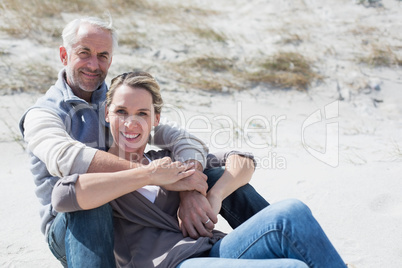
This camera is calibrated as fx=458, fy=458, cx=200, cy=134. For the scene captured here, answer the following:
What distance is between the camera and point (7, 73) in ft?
19.3

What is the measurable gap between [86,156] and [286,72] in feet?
16.5

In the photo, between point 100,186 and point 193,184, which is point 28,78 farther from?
point 100,186

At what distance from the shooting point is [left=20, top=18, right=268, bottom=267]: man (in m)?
2.05

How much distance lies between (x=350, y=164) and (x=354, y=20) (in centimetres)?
497

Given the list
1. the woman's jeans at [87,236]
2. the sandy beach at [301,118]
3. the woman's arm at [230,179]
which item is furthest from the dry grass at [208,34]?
the woman's jeans at [87,236]

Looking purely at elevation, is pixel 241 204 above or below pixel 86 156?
below

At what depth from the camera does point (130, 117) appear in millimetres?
2428

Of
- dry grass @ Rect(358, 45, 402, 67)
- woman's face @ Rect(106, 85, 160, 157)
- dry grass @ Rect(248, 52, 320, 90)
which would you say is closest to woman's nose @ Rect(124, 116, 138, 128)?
woman's face @ Rect(106, 85, 160, 157)

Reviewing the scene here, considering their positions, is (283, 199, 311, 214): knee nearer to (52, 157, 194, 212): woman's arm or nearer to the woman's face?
(52, 157, 194, 212): woman's arm

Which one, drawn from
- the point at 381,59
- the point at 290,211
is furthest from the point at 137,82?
the point at 381,59

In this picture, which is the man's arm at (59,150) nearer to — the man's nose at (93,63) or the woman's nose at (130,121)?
the woman's nose at (130,121)

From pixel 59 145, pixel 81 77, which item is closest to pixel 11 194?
pixel 81 77

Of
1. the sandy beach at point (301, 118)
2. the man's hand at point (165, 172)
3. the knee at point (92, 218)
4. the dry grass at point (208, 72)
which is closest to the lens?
the knee at point (92, 218)

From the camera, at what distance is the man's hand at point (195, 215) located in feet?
7.36
